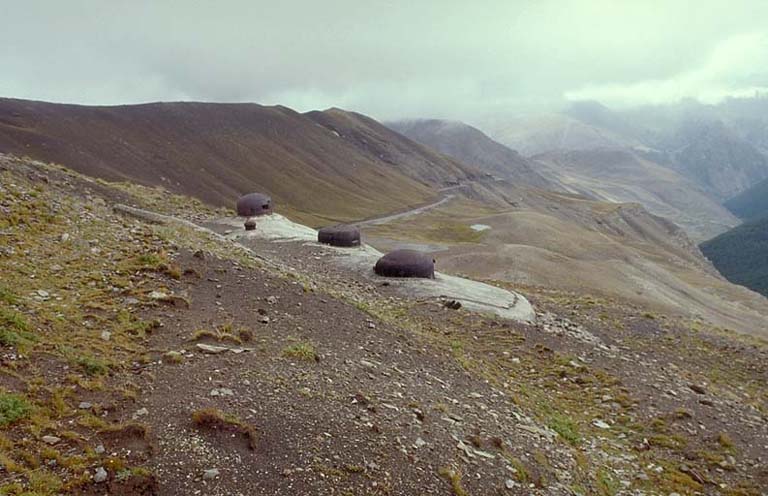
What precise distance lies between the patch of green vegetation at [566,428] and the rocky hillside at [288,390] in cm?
7

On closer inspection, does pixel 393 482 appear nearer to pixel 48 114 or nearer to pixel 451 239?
pixel 451 239

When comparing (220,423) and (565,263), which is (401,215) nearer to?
(565,263)

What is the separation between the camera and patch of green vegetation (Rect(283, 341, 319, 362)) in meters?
10.5

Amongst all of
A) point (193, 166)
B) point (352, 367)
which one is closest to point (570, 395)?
point (352, 367)

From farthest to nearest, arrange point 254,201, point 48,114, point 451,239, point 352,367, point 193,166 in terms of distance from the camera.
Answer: point 193,166 → point 48,114 → point 451,239 → point 254,201 → point 352,367

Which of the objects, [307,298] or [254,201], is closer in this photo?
[307,298]

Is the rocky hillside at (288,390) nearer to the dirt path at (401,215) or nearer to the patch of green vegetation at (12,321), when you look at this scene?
the patch of green vegetation at (12,321)

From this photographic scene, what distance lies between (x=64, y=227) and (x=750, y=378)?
2441cm

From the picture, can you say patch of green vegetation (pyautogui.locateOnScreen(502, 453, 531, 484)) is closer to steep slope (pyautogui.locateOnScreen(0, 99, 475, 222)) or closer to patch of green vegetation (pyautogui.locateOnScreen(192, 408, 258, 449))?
patch of green vegetation (pyautogui.locateOnScreen(192, 408, 258, 449))

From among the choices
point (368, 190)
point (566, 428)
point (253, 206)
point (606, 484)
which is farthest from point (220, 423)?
point (368, 190)

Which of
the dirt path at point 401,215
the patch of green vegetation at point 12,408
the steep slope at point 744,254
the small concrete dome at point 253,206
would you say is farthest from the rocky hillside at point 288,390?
the steep slope at point 744,254

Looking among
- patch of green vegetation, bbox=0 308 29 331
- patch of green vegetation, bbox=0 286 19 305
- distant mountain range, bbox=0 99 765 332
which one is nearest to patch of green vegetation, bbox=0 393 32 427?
patch of green vegetation, bbox=0 308 29 331

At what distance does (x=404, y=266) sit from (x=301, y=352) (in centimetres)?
1256

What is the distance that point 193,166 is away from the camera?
82750 mm
